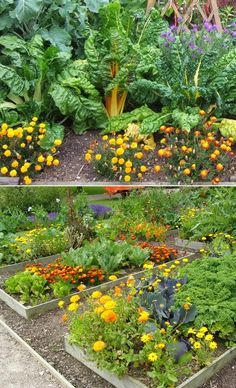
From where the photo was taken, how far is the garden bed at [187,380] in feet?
8.86

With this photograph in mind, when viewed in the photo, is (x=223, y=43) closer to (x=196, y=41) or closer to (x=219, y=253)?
(x=196, y=41)

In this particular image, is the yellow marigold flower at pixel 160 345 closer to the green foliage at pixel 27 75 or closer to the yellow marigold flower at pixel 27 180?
the yellow marigold flower at pixel 27 180

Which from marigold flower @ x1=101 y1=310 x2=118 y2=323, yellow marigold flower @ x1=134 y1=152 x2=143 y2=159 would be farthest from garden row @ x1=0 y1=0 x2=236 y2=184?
marigold flower @ x1=101 y1=310 x2=118 y2=323

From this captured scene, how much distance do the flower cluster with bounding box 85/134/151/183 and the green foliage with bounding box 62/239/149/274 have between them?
33.4 inches

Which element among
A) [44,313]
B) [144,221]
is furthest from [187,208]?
[44,313]

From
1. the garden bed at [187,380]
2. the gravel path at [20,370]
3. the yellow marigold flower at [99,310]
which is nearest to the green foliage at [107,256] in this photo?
the gravel path at [20,370]

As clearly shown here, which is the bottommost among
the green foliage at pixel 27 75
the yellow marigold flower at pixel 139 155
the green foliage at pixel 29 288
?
the green foliage at pixel 29 288

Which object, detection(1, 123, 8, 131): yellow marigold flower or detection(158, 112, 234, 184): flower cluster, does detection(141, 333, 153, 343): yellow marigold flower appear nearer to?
detection(158, 112, 234, 184): flower cluster

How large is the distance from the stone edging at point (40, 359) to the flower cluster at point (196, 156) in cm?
217

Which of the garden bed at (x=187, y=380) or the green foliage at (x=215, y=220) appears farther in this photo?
the green foliage at (x=215, y=220)

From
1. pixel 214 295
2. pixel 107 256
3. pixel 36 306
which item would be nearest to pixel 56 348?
pixel 36 306

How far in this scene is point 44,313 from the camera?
4.09m

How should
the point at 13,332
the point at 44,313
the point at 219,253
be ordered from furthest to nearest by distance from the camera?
the point at 219,253 → the point at 44,313 → the point at 13,332

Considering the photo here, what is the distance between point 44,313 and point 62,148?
1942 mm
